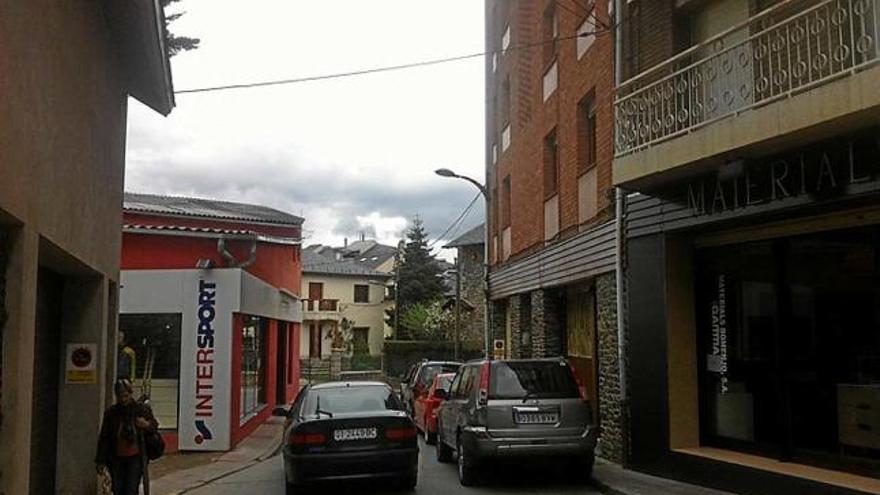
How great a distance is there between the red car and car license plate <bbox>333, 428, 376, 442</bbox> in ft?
20.9

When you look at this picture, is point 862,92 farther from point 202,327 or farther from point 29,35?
point 202,327

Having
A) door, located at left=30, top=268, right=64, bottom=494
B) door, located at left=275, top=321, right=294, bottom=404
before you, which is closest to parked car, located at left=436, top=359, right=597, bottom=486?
door, located at left=30, top=268, right=64, bottom=494

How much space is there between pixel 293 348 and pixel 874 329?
915 inches

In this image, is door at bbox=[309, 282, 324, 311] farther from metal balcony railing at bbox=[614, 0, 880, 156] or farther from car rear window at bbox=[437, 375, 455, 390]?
metal balcony railing at bbox=[614, 0, 880, 156]

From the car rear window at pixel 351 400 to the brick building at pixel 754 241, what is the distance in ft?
11.2

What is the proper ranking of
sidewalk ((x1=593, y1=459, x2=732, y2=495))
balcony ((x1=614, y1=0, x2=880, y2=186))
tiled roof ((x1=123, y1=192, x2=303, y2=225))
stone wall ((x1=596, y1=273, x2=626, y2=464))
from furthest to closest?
tiled roof ((x1=123, y1=192, x2=303, y2=225)) → stone wall ((x1=596, y1=273, x2=626, y2=464)) → sidewalk ((x1=593, y1=459, x2=732, y2=495)) → balcony ((x1=614, y1=0, x2=880, y2=186))

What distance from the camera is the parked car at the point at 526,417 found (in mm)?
11328

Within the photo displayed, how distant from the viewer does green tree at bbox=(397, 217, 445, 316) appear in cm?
6438

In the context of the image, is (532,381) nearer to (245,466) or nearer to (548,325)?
(245,466)

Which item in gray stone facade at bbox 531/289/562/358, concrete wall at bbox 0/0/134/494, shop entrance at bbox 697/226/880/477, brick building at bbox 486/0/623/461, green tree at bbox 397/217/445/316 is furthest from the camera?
green tree at bbox 397/217/445/316

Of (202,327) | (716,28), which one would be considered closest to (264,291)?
(202,327)

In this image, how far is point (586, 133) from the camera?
15891mm

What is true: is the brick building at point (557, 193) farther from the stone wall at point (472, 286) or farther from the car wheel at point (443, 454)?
the stone wall at point (472, 286)

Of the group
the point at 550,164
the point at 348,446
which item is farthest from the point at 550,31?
the point at 348,446
